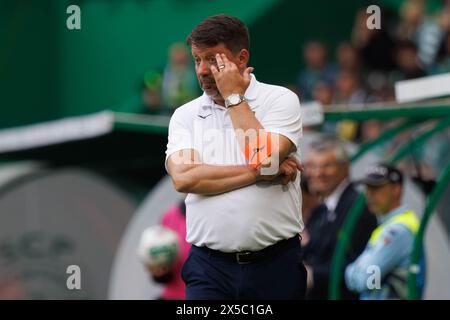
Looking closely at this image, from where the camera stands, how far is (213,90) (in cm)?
453

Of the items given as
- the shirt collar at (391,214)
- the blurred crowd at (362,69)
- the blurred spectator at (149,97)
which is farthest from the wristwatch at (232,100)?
the blurred spectator at (149,97)

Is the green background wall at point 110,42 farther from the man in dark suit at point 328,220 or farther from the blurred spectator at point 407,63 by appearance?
the man in dark suit at point 328,220

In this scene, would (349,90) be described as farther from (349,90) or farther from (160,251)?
(160,251)

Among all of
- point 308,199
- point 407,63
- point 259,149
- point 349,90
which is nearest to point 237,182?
point 259,149

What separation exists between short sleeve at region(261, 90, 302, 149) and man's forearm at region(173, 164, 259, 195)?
0.21 m

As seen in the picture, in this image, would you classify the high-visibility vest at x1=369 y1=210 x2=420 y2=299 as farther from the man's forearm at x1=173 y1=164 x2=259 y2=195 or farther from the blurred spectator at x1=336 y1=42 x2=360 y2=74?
the blurred spectator at x1=336 y1=42 x2=360 y2=74

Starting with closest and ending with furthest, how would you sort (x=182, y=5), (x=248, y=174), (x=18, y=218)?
1. (x=248, y=174)
2. (x=18, y=218)
3. (x=182, y=5)

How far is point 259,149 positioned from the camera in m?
4.37

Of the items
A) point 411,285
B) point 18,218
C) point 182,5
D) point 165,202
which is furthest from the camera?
point 182,5

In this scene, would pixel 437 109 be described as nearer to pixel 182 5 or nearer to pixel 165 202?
pixel 165 202

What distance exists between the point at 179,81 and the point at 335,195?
12.8 ft

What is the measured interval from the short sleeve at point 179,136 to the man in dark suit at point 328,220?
2.32 metres

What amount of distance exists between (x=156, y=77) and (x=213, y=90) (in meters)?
6.18
